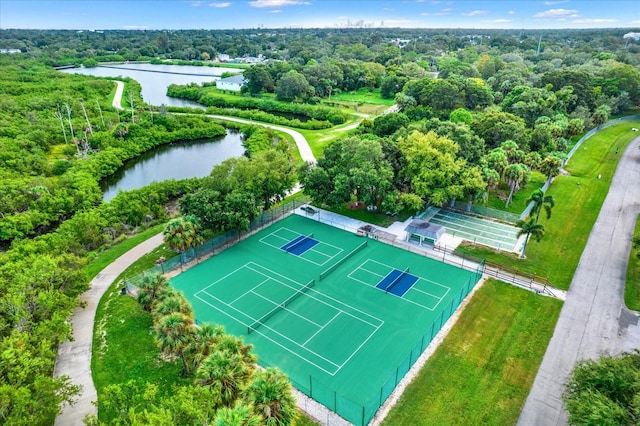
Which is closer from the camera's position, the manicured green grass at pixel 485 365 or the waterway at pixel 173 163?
the manicured green grass at pixel 485 365

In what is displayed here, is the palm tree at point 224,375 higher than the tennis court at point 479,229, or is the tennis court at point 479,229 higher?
the palm tree at point 224,375

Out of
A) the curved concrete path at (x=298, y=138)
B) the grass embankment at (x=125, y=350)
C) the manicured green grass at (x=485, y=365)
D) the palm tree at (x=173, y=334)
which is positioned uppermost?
the palm tree at (x=173, y=334)

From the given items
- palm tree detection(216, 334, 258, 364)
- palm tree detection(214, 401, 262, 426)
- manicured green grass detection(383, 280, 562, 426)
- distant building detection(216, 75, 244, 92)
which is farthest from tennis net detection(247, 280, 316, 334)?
distant building detection(216, 75, 244, 92)

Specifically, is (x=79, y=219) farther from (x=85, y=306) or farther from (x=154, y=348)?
(x=154, y=348)

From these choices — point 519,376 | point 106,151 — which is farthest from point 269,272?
point 106,151

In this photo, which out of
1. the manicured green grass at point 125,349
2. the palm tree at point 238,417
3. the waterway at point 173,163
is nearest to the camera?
the palm tree at point 238,417

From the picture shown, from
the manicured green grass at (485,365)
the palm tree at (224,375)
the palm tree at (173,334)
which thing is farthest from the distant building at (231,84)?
the palm tree at (224,375)

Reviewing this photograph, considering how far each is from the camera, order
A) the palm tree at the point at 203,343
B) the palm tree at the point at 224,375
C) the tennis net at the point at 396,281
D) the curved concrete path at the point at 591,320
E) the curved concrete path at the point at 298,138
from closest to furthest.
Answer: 1. the palm tree at the point at 224,375
2. the palm tree at the point at 203,343
3. the curved concrete path at the point at 591,320
4. the tennis net at the point at 396,281
5. the curved concrete path at the point at 298,138

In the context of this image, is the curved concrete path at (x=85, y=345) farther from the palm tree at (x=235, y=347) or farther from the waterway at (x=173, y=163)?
the waterway at (x=173, y=163)
